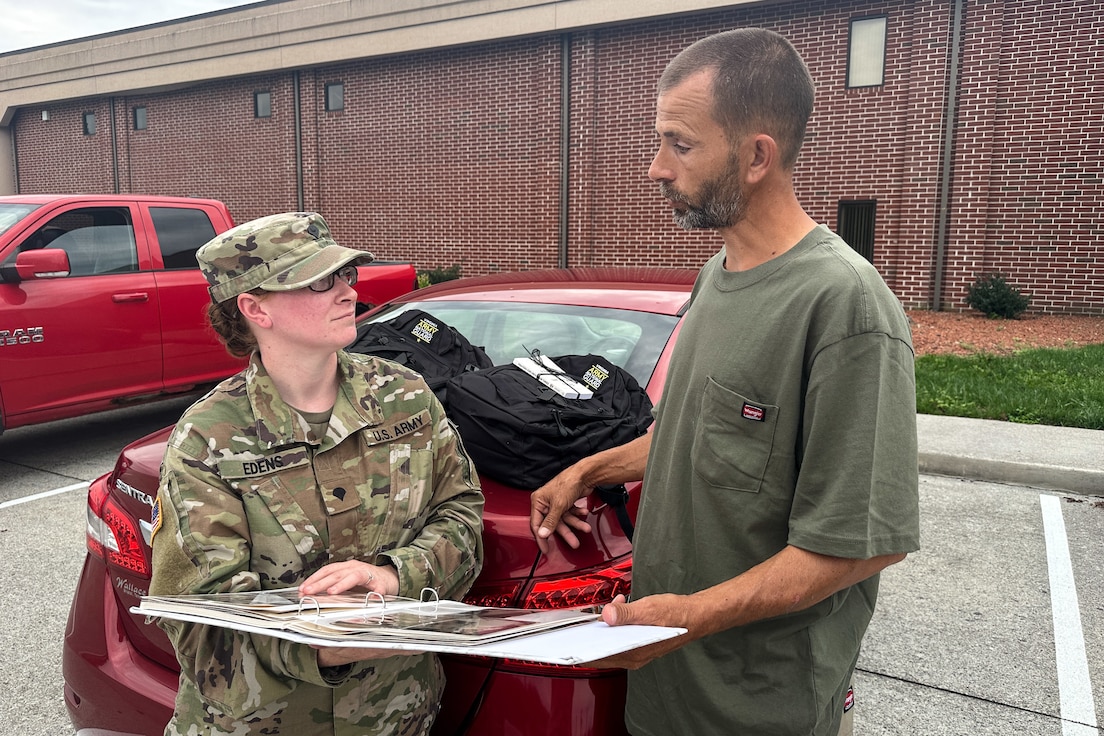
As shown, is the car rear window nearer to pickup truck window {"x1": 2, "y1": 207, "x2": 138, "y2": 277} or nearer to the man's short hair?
the man's short hair

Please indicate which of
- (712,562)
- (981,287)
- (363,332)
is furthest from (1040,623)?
(981,287)

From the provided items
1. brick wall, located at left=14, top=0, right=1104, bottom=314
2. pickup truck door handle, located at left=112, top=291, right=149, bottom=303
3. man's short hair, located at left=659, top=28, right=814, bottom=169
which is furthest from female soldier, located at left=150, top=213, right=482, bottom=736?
brick wall, located at left=14, top=0, right=1104, bottom=314

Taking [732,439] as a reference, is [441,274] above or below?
below

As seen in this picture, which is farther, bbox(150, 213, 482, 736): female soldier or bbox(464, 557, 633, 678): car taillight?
bbox(464, 557, 633, 678): car taillight

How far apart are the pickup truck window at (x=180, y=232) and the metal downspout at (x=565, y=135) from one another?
9.61 metres

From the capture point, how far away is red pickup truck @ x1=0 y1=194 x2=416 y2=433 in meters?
5.56

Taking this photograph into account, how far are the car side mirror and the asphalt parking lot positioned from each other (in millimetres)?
1446

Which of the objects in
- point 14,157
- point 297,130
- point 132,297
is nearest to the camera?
point 132,297

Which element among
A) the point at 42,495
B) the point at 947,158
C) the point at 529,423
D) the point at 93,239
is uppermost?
the point at 947,158

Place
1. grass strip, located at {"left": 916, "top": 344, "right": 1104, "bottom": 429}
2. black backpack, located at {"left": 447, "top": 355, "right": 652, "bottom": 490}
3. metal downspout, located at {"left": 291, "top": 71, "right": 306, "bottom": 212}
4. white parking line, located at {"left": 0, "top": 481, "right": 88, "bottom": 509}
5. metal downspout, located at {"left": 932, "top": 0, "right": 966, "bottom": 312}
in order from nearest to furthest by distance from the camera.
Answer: black backpack, located at {"left": 447, "top": 355, "right": 652, "bottom": 490}, white parking line, located at {"left": 0, "top": 481, "right": 88, "bottom": 509}, grass strip, located at {"left": 916, "top": 344, "right": 1104, "bottom": 429}, metal downspout, located at {"left": 932, "top": 0, "right": 966, "bottom": 312}, metal downspout, located at {"left": 291, "top": 71, "right": 306, "bottom": 212}

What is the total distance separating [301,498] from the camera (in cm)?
157

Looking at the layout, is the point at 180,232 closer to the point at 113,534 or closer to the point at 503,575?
the point at 113,534

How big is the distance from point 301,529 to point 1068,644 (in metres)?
3.38

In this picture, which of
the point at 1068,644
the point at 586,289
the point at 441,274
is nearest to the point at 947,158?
the point at 441,274
